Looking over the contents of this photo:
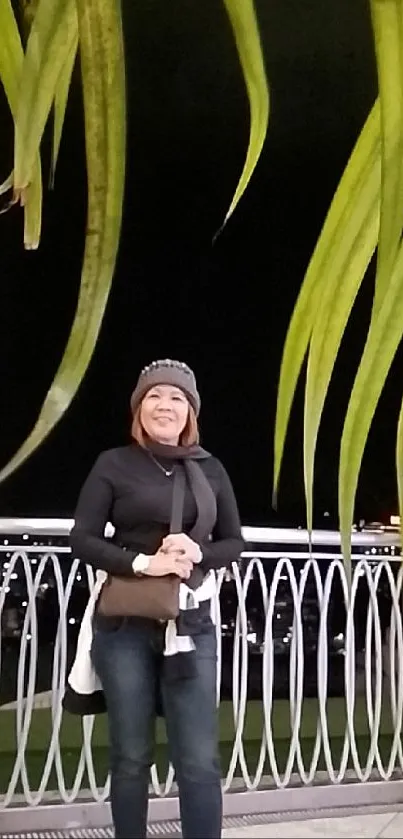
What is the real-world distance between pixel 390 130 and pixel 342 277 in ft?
0.93

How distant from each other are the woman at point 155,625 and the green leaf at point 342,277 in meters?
0.37

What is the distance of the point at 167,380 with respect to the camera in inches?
57.7

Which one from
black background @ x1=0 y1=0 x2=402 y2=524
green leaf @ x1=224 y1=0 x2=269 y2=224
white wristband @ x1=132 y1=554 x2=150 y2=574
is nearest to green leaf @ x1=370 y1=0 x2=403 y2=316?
green leaf @ x1=224 y1=0 x2=269 y2=224

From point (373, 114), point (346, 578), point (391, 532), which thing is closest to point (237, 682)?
point (346, 578)

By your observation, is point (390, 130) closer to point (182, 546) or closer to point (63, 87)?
point (63, 87)

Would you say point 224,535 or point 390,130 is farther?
point 390,130

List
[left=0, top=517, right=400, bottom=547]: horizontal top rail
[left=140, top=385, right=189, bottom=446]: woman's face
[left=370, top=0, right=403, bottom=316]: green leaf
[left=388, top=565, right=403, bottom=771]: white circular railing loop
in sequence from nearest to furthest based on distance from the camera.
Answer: [left=140, top=385, right=189, bottom=446]: woman's face → [left=370, top=0, right=403, bottom=316]: green leaf → [left=0, top=517, right=400, bottom=547]: horizontal top rail → [left=388, top=565, right=403, bottom=771]: white circular railing loop

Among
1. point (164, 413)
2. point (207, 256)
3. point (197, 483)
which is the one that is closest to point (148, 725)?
point (197, 483)

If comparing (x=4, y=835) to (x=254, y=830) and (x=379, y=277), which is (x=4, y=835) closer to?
(x=254, y=830)

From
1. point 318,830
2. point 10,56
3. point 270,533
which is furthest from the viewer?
point 270,533

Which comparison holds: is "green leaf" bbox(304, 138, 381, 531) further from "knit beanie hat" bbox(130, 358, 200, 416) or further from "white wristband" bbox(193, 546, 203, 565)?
"white wristband" bbox(193, 546, 203, 565)

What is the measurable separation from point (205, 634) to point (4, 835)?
0.81 m

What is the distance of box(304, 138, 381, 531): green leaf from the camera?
5.54 feet

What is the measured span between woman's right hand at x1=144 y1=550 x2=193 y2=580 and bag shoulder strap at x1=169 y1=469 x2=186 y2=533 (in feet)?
0.16
